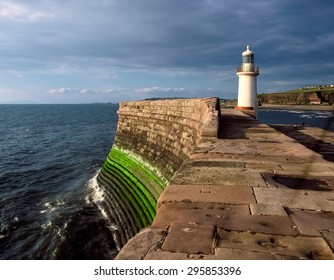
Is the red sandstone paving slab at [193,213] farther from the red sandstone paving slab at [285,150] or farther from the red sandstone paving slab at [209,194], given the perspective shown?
the red sandstone paving slab at [285,150]

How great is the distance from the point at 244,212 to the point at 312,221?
66 centimetres

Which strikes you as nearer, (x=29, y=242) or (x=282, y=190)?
(x=282, y=190)

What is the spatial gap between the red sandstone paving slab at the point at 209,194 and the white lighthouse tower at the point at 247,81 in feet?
60.0

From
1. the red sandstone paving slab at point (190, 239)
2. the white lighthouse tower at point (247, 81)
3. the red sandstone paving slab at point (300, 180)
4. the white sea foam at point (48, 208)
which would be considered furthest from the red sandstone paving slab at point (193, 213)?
the white lighthouse tower at point (247, 81)

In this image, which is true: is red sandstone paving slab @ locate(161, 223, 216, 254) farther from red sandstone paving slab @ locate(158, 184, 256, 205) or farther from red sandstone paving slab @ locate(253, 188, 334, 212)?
red sandstone paving slab @ locate(253, 188, 334, 212)

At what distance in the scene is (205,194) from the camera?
3688mm

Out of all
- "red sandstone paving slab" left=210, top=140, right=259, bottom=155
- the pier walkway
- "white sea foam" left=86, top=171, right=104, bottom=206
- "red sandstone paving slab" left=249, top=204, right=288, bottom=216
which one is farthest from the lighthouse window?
"red sandstone paving slab" left=249, top=204, right=288, bottom=216

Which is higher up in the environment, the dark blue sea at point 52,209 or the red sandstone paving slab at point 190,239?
the red sandstone paving slab at point 190,239

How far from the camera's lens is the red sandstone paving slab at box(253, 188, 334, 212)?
3342 millimetres

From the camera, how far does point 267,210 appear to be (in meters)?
3.22

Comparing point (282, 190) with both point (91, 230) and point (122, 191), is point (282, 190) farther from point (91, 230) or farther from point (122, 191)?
point (122, 191)

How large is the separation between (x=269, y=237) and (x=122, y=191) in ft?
38.8

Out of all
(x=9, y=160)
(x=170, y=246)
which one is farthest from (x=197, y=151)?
(x=9, y=160)

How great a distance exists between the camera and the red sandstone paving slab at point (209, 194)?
3508 millimetres
